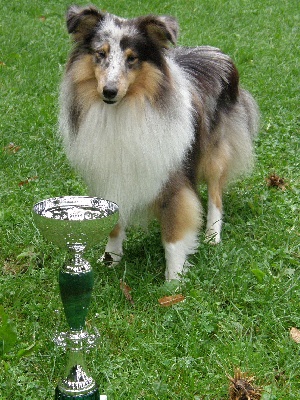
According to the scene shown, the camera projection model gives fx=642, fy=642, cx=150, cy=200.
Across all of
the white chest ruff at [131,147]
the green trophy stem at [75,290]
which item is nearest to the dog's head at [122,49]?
the white chest ruff at [131,147]

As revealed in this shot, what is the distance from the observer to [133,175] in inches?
152

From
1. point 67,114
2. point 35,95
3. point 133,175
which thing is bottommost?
point 35,95

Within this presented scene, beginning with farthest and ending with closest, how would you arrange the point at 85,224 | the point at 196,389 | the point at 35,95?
the point at 35,95 < the point at 196,389 < the point at 85,224

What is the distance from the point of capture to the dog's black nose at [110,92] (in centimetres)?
340

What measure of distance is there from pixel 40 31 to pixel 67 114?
20.0 ft

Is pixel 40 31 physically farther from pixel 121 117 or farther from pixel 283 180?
pixel 121 117

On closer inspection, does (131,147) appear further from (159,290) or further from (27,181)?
(27,181)

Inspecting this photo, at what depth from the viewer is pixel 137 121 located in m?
3.71

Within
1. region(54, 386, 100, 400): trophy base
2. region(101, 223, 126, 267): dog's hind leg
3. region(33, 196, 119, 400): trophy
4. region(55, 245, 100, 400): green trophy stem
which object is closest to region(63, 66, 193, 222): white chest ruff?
region(101, 223, 126, 267): dog's hind leg

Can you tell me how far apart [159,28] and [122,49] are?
0.89 ft

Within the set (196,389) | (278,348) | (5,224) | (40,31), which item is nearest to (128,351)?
(196,389)

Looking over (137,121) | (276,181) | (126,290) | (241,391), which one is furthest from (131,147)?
(276,181)

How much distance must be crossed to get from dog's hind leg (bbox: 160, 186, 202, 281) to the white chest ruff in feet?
0.45

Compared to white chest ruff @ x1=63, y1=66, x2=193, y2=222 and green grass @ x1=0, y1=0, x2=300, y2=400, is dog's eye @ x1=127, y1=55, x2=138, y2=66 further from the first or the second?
green grass @ x1=0, y1=0, x2=300, y2=400
